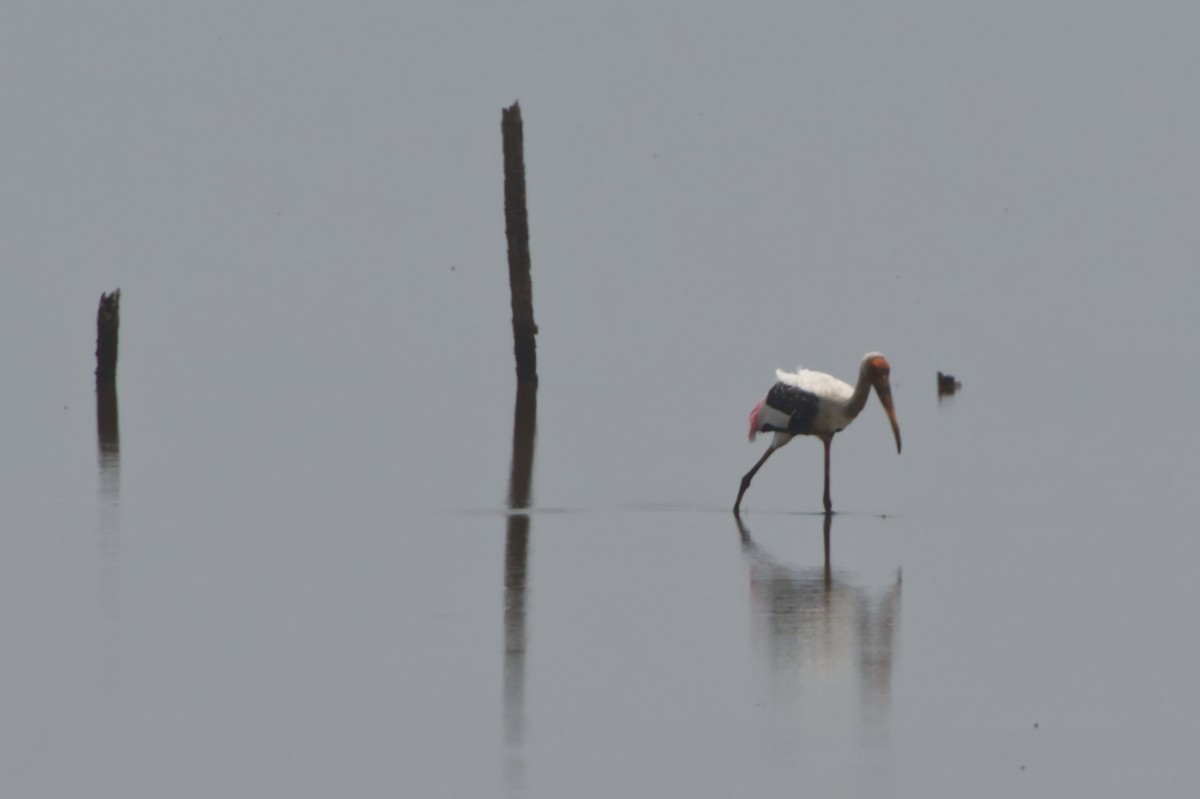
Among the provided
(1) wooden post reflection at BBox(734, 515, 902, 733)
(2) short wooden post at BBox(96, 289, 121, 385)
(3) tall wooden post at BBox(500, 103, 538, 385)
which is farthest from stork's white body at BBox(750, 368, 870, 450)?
(2) short wooden post at BBox(96, 289, 121, 385)

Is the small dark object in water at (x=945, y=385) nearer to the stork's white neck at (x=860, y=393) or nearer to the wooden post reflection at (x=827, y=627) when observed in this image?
the stork's white neck at (x=860, y=393)

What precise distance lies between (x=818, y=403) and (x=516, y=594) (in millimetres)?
4938

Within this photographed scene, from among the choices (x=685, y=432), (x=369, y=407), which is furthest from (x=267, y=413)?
(x=685, y=432)

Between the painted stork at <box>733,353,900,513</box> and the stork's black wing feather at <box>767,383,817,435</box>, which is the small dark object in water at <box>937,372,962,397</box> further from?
the stork's black wing feather at <box>767,383,817,435</box>

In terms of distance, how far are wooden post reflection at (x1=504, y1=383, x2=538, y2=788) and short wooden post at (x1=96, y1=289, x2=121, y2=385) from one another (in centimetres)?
763

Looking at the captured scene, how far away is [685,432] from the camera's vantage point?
2859 centimetres

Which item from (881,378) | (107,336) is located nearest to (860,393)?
(881,378)

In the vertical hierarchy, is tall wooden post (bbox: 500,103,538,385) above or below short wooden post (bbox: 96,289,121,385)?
above

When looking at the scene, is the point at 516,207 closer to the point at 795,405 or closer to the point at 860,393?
the point at 795,405

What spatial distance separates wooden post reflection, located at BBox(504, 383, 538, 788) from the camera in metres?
11.4

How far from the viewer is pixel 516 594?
15.3 meters

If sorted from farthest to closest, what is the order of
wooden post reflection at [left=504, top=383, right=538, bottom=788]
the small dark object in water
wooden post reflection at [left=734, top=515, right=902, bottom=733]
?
the small dark object in water < wooden post reflection at [left=734, top=515, right=902, bottom=733] < wooden post reflection at [left=504, top=383, right=538, bottom=788]

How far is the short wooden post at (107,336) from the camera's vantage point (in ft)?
110

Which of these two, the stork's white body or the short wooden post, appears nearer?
the stork's white body
